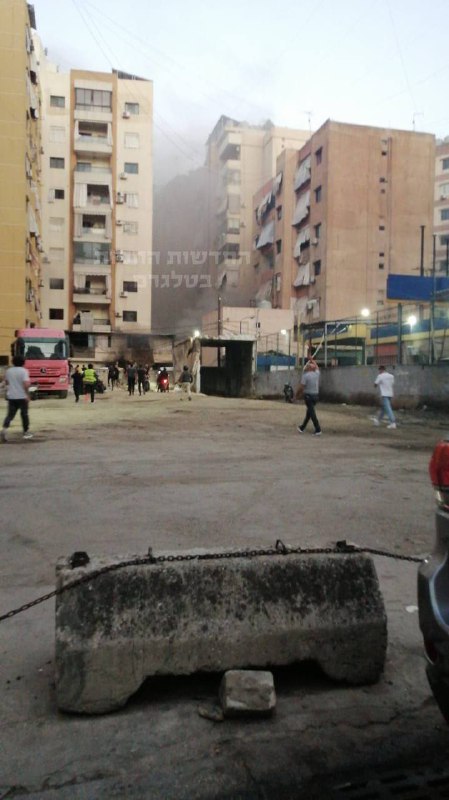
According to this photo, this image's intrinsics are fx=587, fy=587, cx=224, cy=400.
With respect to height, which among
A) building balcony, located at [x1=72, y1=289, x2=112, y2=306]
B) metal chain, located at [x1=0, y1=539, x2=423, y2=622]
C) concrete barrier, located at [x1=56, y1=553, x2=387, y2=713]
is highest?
building balcony, located at [x1=72, y1=289, x2=112, y2=306]

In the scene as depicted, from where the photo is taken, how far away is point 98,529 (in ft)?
16.8

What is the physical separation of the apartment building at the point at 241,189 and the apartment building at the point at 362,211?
22430 millimetres

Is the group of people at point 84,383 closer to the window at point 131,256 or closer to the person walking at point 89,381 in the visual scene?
the person walking at point 89,381

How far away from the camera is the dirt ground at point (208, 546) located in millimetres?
2084

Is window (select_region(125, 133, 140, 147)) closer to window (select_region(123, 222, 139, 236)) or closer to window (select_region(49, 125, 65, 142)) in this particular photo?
window (select_region(49, 125, 65, 142))

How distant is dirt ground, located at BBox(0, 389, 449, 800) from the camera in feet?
6.84

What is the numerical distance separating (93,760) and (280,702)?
83 centimetres

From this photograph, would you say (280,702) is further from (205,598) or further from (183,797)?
(183,797)

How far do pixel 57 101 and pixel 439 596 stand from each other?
64952mm

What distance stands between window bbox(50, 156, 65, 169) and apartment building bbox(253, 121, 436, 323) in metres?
23.9

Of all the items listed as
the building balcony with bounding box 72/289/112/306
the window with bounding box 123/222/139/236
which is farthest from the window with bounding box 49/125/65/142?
the building balcony with bounding box 72/289/112/306

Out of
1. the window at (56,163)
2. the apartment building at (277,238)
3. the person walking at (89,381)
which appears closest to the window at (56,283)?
the window at (56,163)

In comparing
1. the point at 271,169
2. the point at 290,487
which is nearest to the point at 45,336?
the point at 290,487

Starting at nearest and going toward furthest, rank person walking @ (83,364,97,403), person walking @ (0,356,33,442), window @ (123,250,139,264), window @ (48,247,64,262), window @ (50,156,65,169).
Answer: person walking @ (0,356,33,442) < person walking @ (83,364,97,403) < window @ (48,247,64,262) < window @ (50,156,65,169) < window @ (123,250,139,264)
